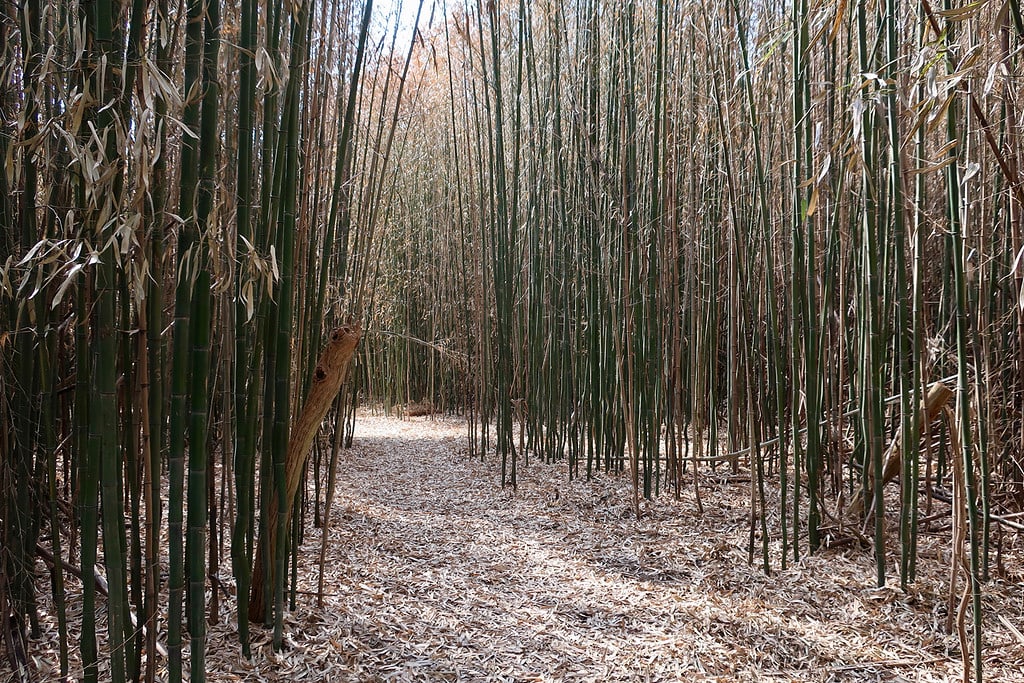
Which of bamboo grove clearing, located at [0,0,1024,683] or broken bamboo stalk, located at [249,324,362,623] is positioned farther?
broken bamboo stalk, located at [249,324,362,623]

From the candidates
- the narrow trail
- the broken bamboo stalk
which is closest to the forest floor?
the narrow trail

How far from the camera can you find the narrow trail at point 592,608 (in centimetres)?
147

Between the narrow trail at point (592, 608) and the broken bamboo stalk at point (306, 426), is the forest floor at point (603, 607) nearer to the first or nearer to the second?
the narrow trail at point (592, 608)

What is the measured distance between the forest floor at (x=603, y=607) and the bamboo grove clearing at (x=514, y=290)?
43 millimetres

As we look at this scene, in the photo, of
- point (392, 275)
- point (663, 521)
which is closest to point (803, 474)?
point (663, 521)

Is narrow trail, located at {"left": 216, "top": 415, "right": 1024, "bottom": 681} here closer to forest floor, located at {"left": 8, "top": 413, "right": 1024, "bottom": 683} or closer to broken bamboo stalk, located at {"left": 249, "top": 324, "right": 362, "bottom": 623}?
forest floor, located at {"left": 8, "top": 413, "right": 1024, "bottom": 683}

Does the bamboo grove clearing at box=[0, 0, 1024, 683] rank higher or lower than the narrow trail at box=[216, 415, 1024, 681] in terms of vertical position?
higher

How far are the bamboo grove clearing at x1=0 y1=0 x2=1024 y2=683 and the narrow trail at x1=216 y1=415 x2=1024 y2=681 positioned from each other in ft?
0.18

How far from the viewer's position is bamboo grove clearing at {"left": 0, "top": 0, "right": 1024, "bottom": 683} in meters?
1.02

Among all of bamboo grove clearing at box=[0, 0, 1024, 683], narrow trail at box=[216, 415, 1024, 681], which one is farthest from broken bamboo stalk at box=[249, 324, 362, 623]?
narrow trail at box=[216, 415, 1024, 681]

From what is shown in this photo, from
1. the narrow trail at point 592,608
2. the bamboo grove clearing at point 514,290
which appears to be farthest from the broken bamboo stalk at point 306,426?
the narrow trail at point 592,608

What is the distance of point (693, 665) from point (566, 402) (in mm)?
1911

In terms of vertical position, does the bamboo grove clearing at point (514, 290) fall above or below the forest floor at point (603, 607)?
above

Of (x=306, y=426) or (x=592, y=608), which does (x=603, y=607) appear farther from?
(x=306, y=426)
